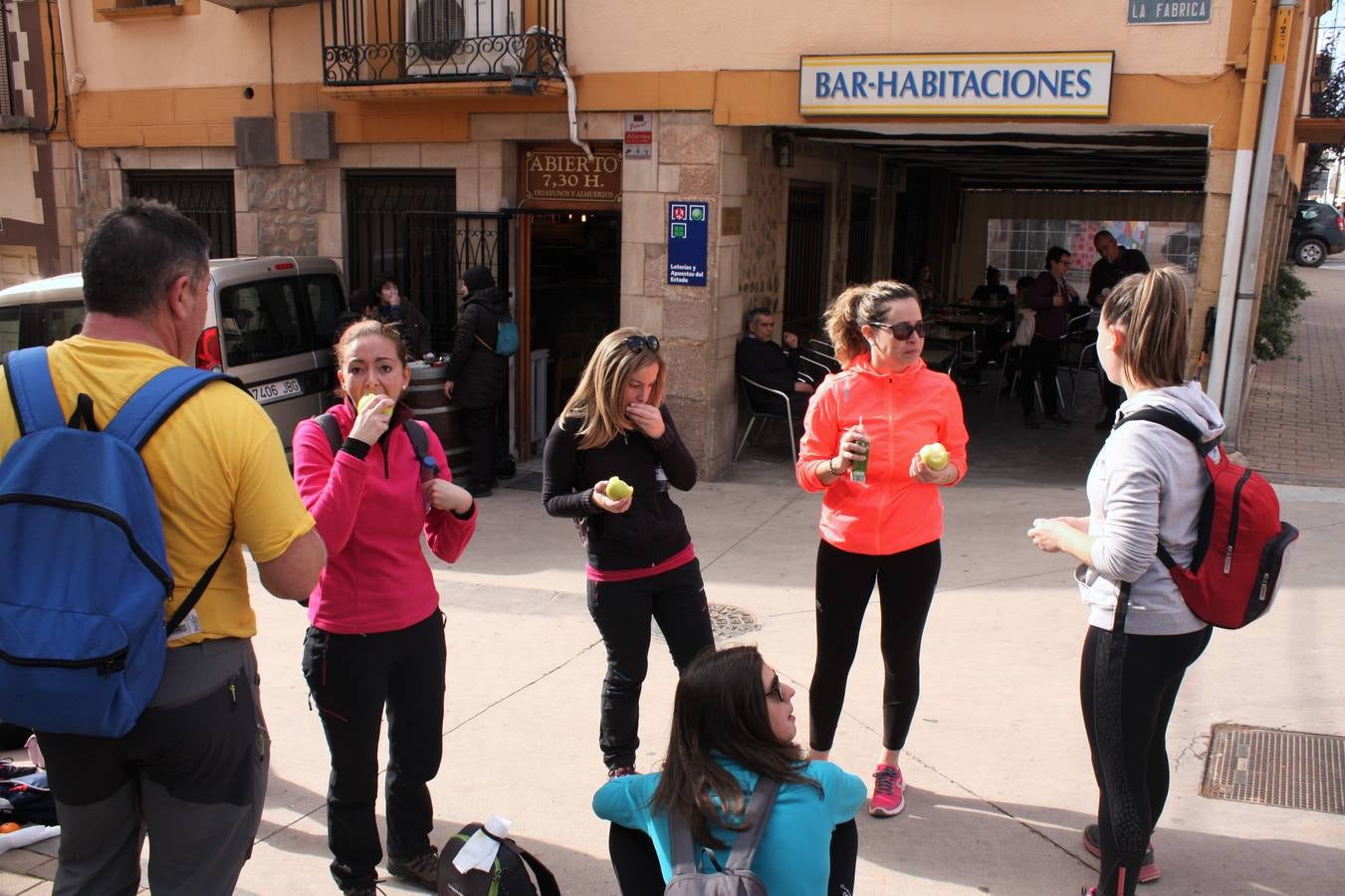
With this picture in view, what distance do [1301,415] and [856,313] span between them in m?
9.36

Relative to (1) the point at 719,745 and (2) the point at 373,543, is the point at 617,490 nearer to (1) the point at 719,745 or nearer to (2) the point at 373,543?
(2) the point at 373,543

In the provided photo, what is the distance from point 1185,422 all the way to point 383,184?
853 centimetres

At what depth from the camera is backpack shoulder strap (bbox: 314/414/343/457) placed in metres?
3.36

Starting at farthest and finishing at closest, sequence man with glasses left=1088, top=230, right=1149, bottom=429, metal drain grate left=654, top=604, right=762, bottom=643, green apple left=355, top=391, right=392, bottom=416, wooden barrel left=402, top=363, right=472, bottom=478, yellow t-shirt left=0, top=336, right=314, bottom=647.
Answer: man with glasses left=1088, top=230, right=1149, bottom=429
wooden barrel left=402, top=363, right=472, bottom=478
metal drain grate left=654, top=604, right=762, bottom=643
green apple left=355, top=391, right=392, bottom=416
yellow t-shirt left=0, top=336, right=314, bottom=647

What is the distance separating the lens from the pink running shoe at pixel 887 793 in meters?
3.96

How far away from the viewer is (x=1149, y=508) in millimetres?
2908

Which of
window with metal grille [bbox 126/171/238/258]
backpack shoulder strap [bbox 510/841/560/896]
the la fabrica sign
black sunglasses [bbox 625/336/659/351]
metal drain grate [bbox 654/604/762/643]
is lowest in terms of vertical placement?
metal drain grate [bbox 654/604/762/643]

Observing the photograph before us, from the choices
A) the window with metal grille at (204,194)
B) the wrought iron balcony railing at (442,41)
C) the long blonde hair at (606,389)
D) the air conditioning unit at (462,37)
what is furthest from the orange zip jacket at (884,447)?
the window with metal grille at (204,194)

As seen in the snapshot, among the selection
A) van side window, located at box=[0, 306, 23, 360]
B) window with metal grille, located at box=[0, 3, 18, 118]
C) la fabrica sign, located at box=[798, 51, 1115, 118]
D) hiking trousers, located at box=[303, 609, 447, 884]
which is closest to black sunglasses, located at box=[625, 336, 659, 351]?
hiking trousers, located at box=[303, 609, 447, 884]

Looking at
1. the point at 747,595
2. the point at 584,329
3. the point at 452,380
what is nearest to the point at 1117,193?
the point at 584,329

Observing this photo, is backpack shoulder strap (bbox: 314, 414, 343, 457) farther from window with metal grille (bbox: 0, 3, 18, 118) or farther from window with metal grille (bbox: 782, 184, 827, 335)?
window with metal grille (bbox: 0, 3, 18, 118)

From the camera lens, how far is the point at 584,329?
10.8m

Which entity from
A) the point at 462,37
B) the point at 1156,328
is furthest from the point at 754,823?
the point at 462,37

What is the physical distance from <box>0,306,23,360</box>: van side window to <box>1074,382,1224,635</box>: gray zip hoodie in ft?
26.4
